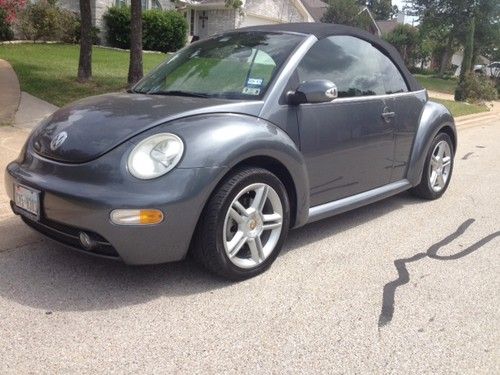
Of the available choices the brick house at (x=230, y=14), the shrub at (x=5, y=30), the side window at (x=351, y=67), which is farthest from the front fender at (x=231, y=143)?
the brick house at (x=230, y=14)

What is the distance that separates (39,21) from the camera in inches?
833

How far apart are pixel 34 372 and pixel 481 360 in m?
2.15

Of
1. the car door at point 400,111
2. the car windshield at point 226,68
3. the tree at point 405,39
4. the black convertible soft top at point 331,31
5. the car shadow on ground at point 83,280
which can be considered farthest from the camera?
the tree at point 405,39

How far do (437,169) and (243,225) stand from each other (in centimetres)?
296

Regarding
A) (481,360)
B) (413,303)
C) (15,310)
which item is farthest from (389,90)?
(15,310)

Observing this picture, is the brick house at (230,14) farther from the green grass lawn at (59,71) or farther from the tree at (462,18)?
the green grass lawn at (59,71)

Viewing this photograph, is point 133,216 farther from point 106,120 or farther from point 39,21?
point 39,21

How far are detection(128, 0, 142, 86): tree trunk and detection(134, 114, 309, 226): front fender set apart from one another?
7312 mm

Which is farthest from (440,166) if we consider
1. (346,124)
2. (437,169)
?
(346,124)

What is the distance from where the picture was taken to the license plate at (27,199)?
10.8 feet

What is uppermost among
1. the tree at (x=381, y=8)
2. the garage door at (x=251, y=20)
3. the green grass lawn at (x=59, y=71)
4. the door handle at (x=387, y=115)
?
the tree at (x=381, y=8)

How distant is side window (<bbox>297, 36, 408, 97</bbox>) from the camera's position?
4.18 meters

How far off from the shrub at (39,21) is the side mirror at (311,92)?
1969cm

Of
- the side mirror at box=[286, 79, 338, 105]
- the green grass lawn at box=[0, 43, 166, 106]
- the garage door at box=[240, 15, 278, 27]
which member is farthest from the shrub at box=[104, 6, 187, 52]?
the side mirror at box=[286, 79, 338, 105]
